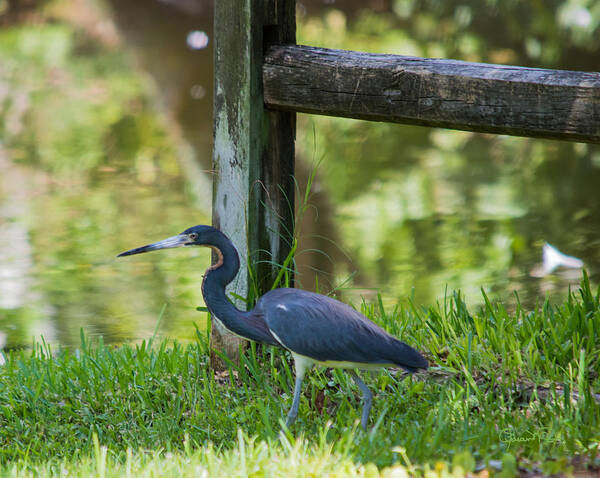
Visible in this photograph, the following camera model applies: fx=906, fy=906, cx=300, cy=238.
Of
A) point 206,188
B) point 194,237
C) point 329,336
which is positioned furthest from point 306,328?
point 206,188

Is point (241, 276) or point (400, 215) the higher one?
point (241, 276)

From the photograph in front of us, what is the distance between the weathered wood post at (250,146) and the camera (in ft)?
14.6

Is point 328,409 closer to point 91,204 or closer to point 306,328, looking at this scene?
point 306,328

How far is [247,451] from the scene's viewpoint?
363 centimetres

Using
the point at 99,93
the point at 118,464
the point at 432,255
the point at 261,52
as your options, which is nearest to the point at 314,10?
the point at 99,93

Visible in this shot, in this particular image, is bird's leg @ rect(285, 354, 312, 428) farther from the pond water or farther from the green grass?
the pond water

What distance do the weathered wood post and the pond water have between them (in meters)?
0.28

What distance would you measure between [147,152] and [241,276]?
7.44m

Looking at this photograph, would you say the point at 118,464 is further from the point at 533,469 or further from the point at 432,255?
the point at 432,255

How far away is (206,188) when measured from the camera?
33.5 feet

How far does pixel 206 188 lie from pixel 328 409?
20.3 feet

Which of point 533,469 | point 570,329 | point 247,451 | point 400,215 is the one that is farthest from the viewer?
point 400,215

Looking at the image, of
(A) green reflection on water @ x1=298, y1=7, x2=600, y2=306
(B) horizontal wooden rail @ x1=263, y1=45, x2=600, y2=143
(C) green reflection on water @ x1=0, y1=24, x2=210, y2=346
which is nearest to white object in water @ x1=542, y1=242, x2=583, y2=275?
(A) green reflection on water @ x1=298, y1=7, x2=600, y2=306

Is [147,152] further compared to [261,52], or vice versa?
[147,152]
